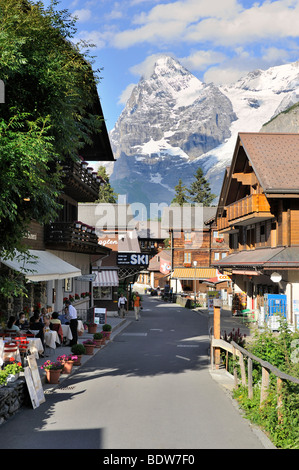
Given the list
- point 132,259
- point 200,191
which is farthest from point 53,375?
point 200,191

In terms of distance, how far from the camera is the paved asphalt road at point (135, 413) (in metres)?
8.80

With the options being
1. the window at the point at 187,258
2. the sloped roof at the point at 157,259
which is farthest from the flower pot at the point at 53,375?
the sloped roof at the point at 157,259

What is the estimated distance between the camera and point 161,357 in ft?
62.7

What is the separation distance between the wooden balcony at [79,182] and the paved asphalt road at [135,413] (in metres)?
10.1

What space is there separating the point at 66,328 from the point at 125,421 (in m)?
10.3

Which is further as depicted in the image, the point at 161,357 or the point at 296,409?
the point at 161,357

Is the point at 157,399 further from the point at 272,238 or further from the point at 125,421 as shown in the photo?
the point at 272,238

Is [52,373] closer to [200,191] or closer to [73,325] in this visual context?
[73,325]

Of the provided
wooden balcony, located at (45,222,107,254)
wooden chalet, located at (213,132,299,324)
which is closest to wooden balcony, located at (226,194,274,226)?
wooden chalet, located at (213,132,299,324)

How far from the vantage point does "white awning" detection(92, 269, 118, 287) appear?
39.7m

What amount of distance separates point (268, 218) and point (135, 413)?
22257mm

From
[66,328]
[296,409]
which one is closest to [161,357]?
[66,328]

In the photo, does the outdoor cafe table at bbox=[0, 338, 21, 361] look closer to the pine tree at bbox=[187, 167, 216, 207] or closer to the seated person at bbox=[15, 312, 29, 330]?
the seated person at bbox=[15, 312, 29, 330]

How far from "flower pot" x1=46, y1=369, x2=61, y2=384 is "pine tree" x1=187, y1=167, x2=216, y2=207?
4080 inches
